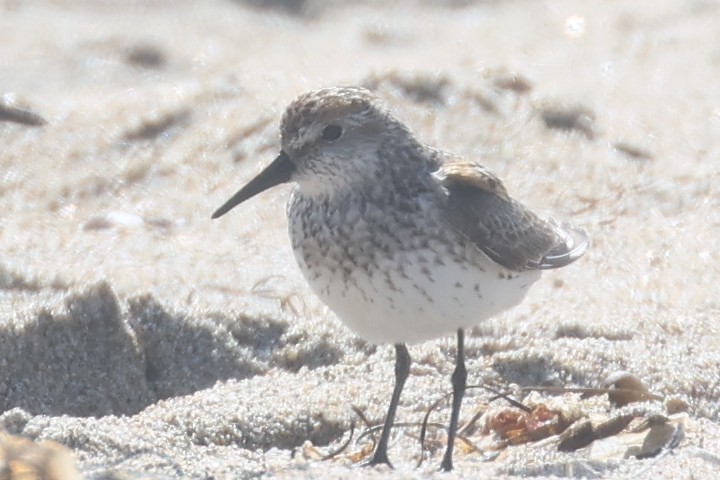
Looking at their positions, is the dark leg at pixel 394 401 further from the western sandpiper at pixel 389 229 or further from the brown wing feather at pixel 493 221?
the brown wing feather at pixel 493 221

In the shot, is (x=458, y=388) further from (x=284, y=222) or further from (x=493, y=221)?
(x=284, y=222)

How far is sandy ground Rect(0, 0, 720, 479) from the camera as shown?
4180mm

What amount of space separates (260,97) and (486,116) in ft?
3.52

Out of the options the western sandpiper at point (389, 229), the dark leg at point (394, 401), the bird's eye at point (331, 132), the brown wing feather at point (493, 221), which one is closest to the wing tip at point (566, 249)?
the brown wing feather at point (493, 221)

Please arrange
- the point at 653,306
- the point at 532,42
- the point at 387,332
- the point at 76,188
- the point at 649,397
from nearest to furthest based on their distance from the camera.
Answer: the point at 387,332 < the point at 649,397 < the point at 653,306 < the point at 76,188 < the point at 532,42

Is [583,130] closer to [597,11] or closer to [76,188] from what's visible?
[597,11]

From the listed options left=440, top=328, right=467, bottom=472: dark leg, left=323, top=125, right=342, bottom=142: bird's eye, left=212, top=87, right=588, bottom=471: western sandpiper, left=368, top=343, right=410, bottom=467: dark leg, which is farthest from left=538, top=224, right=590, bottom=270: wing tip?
left=323, top=125, right=342, bottom=142: bird's eye

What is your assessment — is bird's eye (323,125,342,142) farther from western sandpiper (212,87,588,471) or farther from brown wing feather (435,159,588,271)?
brown wing feather (435,159,588,271)

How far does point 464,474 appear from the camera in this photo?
3.61m

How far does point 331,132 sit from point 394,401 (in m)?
0.84

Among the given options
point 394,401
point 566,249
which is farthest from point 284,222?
point 394,401

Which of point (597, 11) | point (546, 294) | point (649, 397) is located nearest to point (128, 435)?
point (649, 397)

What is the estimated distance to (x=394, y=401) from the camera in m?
4.09

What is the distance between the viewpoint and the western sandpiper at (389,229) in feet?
12.4
